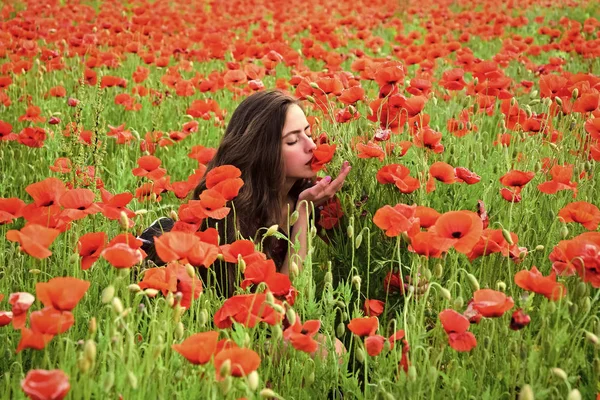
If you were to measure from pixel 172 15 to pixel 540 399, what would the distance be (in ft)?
22.4

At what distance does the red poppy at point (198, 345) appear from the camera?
155cm

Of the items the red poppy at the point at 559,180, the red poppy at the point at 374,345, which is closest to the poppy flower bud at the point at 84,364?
the red poppy at the point at 374,345

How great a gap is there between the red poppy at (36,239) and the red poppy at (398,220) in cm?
86

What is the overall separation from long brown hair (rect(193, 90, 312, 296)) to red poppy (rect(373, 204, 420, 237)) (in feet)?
3.37

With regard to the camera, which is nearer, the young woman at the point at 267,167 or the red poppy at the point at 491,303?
the red poppy at the point at 491,303

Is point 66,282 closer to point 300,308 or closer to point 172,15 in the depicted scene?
point 300,308

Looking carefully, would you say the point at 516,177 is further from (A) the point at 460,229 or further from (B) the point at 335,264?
(B) the point at 335,264

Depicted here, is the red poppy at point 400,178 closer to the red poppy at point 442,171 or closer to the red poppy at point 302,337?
the red poppy at point 442,171

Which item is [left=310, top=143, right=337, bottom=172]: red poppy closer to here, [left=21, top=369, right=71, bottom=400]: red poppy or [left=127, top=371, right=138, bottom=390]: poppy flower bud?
[left=127, top=371, right=138, bottom=390]: poppy flower bud

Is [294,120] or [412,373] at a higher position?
[294,120]

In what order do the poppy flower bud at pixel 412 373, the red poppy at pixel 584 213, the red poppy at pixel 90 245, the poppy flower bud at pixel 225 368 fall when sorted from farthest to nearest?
the red poppy at pixel 584 213 < the red poppy at pixel 90 245 < the poppy flower bud at pixel 412 373 < the poppy flower bud at pixel 225 368

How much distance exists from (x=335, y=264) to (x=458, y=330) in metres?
1.20

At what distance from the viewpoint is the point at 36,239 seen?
67.4 inches

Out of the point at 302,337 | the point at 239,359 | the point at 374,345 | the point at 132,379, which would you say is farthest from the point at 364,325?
the point at 132,379
